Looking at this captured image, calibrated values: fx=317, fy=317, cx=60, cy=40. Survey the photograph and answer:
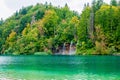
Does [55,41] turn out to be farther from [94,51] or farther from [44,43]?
[94,51]

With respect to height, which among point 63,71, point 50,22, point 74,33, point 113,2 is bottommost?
point 63,71

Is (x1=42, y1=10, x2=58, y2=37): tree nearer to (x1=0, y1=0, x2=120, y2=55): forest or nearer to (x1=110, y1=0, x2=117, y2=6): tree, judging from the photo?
(x1=0, y1=0, x2=120, y2=55): forest

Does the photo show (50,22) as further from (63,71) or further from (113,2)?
(63,71)

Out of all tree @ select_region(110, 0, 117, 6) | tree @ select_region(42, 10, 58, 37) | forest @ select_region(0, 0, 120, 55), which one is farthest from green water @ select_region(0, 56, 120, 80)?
tree @ select_region(42, 10, 58, 37)

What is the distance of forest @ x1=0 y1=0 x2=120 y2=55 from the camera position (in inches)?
5020

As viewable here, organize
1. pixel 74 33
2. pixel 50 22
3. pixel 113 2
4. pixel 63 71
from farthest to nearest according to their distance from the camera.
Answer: pixel 50 22, pixel 74 33, pixel 113 2, pixel 63 71

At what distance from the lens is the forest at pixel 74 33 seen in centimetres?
12750

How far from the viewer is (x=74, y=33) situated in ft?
464

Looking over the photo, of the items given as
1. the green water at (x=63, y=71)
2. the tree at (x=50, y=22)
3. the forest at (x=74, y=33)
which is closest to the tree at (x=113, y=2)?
the forest at (x=74, y=33)

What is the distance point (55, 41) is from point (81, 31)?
15300mm

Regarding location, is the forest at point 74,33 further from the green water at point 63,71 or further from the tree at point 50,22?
the green water at point 63,71

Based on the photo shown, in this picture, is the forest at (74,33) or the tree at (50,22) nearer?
the forest at (74,33)

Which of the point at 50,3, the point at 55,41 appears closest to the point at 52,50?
the point at 55,41

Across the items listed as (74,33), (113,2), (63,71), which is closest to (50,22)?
(74,33)
